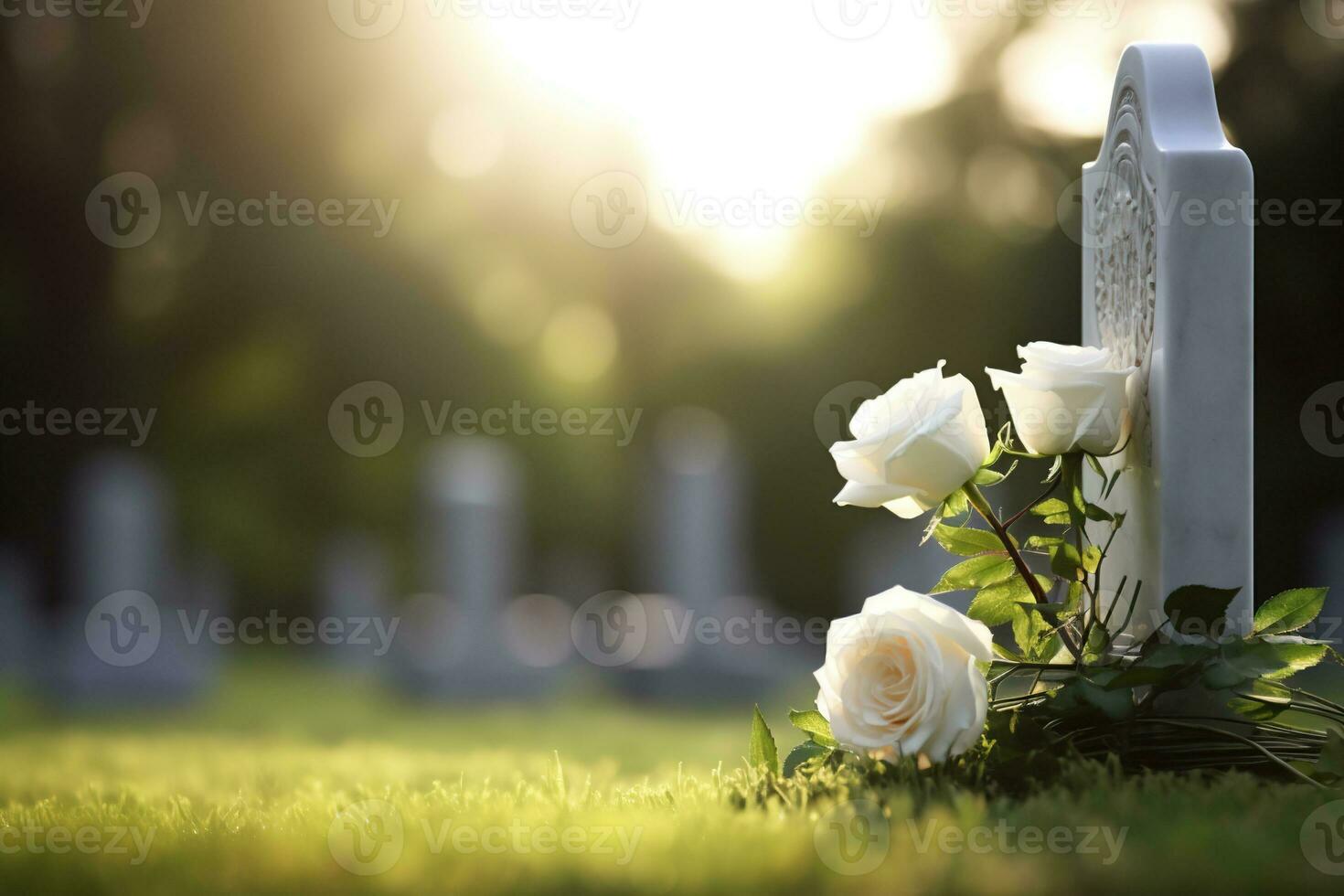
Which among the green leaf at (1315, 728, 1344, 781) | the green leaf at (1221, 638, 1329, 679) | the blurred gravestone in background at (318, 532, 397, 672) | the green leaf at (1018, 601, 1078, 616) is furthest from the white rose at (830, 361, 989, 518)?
the blurred gravestone in background at (318, 532, 397, 672)

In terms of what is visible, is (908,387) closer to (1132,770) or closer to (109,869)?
(1132,770)

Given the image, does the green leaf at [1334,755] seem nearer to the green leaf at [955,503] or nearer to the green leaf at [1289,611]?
the green leaf at [1289,611]

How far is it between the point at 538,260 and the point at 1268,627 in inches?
364

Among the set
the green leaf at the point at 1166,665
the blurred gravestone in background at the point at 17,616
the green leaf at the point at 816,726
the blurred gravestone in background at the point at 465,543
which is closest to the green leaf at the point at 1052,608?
the green leaf at the point at 1166,665

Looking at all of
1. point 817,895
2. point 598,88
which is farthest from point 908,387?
point 598,88

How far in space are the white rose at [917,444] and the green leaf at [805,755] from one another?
17.5 inches

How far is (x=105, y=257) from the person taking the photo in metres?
9.62

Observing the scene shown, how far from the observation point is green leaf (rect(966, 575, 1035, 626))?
196cm

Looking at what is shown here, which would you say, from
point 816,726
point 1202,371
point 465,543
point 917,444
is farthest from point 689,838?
point 465,543

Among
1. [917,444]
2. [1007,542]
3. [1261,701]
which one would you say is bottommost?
[1261,701]

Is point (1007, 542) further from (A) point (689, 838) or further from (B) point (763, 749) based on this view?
(A) point (689, 838)

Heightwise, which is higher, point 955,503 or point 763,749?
point 955,503

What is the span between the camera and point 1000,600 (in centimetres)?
197

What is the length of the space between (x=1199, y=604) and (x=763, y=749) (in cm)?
75
